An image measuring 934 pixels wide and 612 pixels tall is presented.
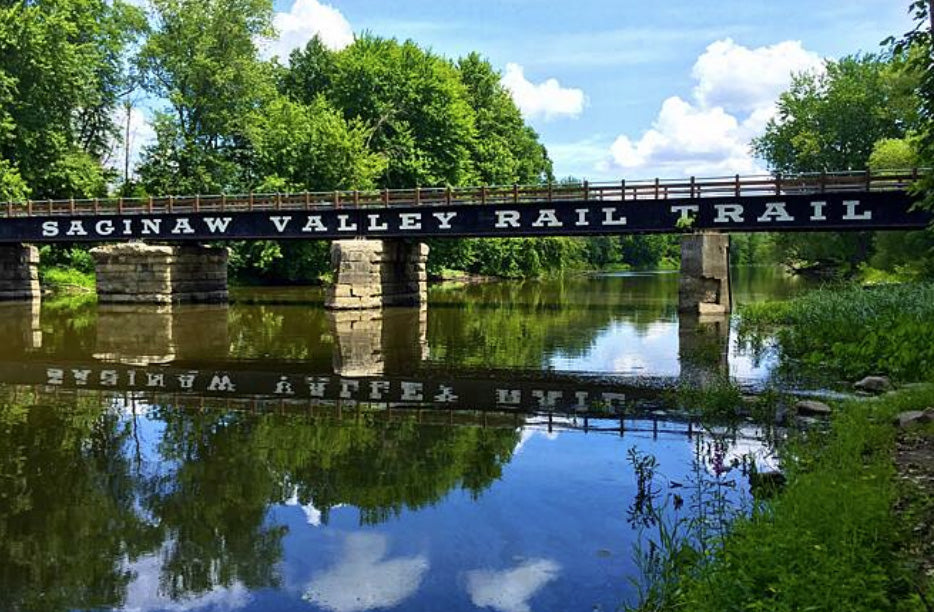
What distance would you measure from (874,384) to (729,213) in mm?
19604

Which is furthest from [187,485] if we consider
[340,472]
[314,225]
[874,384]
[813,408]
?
[314,225]

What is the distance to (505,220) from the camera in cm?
3519

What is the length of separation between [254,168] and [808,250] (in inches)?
1895

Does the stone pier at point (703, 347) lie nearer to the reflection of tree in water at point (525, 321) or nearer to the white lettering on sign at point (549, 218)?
the reflection of tree in water at point (525, 321)

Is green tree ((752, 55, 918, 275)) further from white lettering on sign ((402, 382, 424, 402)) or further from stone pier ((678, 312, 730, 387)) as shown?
→ white lettering on sign ((402, 382, 424, 402))

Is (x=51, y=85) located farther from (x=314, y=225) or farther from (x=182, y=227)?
(x=314, y=225)

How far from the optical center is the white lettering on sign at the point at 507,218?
35.0 meters

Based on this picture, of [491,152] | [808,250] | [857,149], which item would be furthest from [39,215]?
[857,149]

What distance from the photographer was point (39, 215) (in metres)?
41.2

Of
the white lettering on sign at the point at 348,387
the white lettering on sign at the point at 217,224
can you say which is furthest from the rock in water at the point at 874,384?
the white lettering on sign at the point at 217,224

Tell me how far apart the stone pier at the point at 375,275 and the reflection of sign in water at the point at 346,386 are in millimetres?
16959

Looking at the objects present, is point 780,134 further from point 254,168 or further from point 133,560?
point 133,560

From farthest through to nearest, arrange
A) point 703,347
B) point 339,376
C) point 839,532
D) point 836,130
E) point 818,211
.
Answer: point 836,130 → point 818,211 → point 703,347 → point 339,376 → point 839,532

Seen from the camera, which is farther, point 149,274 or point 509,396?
point 149,274
